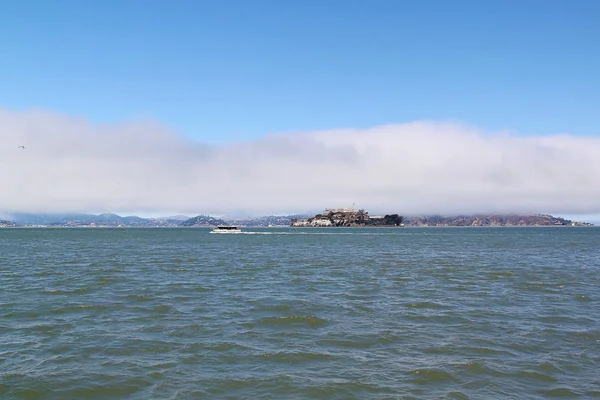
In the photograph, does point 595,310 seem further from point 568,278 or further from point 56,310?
point 56,310

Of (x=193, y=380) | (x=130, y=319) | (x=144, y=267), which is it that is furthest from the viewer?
(x=144, y=267)

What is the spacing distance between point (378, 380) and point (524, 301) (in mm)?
19706

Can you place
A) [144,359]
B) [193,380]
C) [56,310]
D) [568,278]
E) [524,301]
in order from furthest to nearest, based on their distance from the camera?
[568,278], [524,301], [56,310], [144,359], [193,380]

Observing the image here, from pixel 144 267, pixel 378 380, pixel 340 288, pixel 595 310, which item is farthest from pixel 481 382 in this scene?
pixel 144 267

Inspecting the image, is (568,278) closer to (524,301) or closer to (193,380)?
(524,301)

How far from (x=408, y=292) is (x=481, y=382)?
18687 mm

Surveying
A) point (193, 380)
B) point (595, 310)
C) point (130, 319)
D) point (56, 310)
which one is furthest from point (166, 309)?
point (595, 310)

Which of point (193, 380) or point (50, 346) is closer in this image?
point (193, 380)

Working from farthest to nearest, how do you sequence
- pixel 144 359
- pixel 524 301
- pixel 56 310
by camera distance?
pixel 524 301 < pixel 56 310 < pixel 144 359

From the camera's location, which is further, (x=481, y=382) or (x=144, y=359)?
(x=144, y=359)

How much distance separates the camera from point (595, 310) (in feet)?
91.0

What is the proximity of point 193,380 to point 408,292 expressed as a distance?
2203cm

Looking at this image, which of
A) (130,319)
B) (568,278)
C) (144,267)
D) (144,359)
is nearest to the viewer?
(144,359)

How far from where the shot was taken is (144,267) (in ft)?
Result: 176
